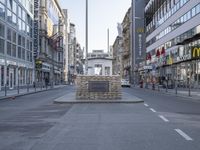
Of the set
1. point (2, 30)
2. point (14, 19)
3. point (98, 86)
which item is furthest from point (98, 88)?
point (14, 19)

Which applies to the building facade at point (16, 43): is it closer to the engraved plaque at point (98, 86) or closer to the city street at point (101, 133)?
the engraved plaque at point (98, 86)

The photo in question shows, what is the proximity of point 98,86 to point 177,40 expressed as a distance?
37141 millimetres

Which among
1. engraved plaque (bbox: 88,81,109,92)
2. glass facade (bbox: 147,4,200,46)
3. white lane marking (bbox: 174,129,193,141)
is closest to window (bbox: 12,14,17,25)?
glass facade (bbox: 147,4,200,46)

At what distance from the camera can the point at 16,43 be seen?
56.2 m

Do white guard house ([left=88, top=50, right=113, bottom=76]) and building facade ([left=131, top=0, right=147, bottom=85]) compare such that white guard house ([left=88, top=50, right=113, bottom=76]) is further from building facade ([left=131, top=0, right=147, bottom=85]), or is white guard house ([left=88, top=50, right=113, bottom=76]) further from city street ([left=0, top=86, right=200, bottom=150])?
building facade ([left=131, top=0, right=147, bottom=85])

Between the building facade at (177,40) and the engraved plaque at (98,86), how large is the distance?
24.2m

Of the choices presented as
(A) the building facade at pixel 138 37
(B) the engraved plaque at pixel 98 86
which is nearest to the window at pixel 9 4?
(B) the engraved plaque at pixel 98 86

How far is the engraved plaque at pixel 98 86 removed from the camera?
26.8m

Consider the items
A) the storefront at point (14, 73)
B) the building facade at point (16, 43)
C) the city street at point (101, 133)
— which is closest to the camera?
the city street at point (101, 133)

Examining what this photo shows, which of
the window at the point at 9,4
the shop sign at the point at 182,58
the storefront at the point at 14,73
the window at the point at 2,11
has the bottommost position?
the storefront at the point at 14,73

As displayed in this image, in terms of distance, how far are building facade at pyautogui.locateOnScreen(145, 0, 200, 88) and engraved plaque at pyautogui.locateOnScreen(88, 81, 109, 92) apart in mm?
24168

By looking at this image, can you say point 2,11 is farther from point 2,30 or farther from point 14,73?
point 14,73

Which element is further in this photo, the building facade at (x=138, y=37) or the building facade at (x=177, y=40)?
the building facade at (x=138, y=37)

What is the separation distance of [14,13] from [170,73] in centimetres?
2733
